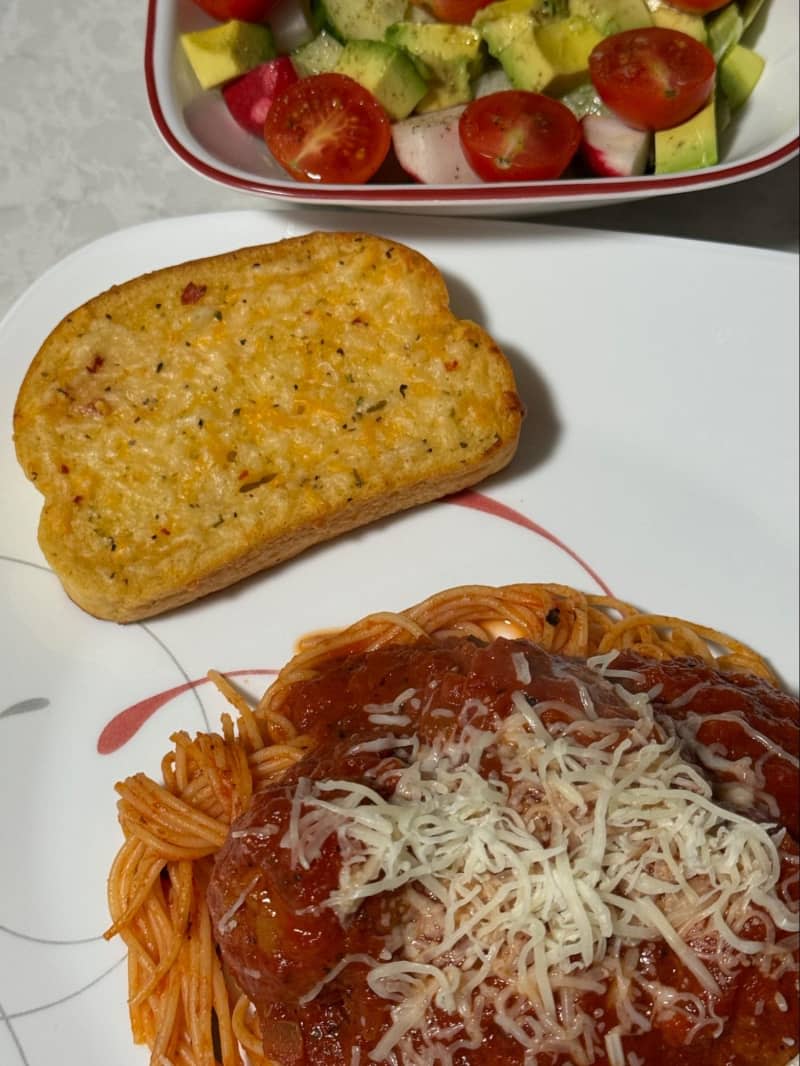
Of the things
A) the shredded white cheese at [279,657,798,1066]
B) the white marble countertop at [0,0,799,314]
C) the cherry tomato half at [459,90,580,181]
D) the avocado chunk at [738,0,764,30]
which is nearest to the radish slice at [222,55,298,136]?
the white marble countertop at [0,0,799,314]

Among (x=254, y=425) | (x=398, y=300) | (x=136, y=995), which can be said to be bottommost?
(x=136, y=995)

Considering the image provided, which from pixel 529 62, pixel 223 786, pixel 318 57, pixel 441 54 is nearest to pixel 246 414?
pixel 223 786

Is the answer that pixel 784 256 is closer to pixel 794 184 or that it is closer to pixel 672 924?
pixel 794 184

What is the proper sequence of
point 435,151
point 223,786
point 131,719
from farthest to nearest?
point 435,151
point 131,719
point 223,786

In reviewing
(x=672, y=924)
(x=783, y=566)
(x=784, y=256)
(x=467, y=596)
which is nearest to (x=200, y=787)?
(x=467, y=596)

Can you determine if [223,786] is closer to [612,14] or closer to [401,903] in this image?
[401,903]

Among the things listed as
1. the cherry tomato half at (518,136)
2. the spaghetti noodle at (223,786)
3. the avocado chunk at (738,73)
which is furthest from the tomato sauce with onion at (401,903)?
the avocado chunk at (738,73)

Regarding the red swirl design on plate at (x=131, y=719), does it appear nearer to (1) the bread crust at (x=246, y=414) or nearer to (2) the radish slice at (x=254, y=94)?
(1) the bread crust at (x=246, y=414)
